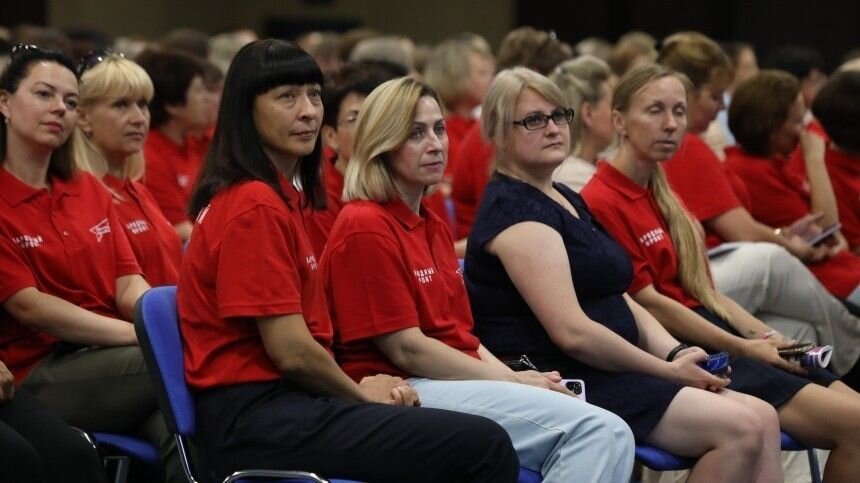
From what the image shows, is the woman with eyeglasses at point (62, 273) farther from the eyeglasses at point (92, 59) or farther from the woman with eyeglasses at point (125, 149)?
the eyeglasses at point (92, 59)

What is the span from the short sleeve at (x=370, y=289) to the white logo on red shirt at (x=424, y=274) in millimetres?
43

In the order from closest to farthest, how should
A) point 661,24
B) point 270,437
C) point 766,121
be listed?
point 270,437 < point 766,121 < point 661,24

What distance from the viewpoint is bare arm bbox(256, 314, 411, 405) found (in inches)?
116

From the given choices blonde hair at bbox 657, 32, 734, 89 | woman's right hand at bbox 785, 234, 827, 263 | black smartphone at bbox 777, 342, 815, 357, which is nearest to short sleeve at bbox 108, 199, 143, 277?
black smartphone at bbox 777, 342, 815, 357

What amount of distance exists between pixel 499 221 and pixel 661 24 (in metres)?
9.26

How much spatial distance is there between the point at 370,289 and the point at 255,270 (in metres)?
0.40

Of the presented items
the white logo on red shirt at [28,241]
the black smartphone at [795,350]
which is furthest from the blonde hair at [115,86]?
the black smartphone at [795,350]

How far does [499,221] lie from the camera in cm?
357

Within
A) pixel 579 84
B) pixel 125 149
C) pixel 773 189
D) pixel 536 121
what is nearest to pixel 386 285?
pixel 536 121

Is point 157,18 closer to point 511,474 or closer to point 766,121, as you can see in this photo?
point 766,121

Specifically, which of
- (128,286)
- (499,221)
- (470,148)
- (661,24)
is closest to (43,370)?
(128,286)

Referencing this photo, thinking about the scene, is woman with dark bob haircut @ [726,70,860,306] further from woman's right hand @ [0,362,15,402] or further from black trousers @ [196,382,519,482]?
woman's right hand @ [0,362,15,402]

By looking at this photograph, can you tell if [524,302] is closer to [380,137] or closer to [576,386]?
Result: [576,386]

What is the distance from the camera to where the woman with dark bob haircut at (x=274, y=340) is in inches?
115
